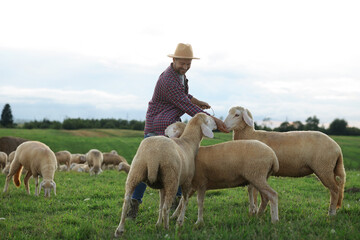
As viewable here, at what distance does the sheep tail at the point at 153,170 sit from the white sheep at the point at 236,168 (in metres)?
1.25

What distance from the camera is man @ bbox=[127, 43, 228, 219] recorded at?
262 inches

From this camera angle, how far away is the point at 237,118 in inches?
278

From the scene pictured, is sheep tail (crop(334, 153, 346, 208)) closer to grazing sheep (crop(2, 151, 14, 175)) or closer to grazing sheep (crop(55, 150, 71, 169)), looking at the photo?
grazing sheep (crop(2, 151, 14, 175))

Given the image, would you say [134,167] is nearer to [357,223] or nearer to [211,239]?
[211,239]

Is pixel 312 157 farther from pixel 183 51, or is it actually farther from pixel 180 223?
pixel 183 51

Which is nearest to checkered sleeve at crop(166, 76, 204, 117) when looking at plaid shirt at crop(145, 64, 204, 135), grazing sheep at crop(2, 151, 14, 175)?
plaid shirt at crop(145, 64, 204, 135)

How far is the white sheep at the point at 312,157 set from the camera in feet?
21.0

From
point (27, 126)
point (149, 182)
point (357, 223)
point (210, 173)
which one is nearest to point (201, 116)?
point (210, 173)

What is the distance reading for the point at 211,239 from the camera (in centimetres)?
472

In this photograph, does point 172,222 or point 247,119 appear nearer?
point 172,222

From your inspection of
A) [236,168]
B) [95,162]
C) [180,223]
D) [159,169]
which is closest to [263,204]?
[236,168]

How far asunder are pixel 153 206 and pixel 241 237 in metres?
3.18

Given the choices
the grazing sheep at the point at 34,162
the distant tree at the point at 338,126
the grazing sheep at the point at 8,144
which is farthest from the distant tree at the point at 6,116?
the grazing sheep at the point at 34,162

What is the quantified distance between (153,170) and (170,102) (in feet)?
7.12
